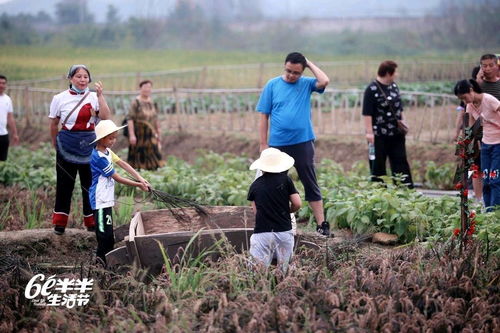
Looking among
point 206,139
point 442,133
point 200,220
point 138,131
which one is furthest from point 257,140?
point 200,220

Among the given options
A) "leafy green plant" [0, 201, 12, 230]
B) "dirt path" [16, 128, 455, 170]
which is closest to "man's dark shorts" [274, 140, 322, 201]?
"leafy green plant" [0, 201, 12, 230]

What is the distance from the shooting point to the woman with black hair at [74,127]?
759 centimetres

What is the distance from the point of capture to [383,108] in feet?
30.8

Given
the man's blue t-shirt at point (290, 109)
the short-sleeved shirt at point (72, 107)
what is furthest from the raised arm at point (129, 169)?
the man's blue t-shirt at point (290, 109)

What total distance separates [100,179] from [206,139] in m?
11.1

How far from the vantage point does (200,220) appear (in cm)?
752

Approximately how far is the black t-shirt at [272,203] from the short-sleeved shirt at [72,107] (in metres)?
2.25

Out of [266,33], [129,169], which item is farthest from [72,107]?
[266,33]

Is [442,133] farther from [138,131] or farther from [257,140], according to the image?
[138,131]

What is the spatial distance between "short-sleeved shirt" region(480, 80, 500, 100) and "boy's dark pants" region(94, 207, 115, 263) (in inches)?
161

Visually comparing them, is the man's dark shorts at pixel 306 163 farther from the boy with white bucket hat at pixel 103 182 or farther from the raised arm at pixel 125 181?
A: the boy with white bucket hat at pixel 103 182

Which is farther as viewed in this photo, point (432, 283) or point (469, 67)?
point (469, 67)
